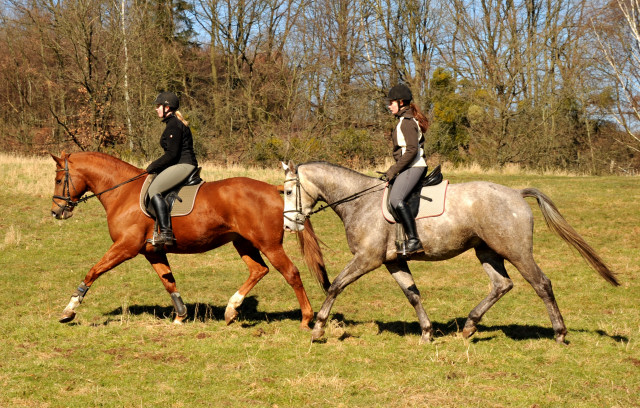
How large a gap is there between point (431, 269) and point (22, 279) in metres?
8.44

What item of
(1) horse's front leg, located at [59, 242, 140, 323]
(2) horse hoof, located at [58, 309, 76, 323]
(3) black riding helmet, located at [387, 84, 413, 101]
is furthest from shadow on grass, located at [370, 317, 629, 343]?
(2) horse hoof, located at [58, 309, 76, 323]

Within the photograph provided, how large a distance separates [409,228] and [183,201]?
10.9 feet

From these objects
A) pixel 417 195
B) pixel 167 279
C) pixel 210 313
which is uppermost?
pixel 417 195

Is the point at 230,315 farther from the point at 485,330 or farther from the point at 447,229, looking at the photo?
A: the point at 485,330

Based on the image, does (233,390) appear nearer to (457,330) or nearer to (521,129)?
(457,330)

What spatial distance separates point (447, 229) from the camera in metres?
7.41

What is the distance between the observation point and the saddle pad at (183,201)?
854 centimetres

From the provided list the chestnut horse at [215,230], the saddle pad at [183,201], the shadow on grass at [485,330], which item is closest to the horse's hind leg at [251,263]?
the chestnut horse at [215,230]

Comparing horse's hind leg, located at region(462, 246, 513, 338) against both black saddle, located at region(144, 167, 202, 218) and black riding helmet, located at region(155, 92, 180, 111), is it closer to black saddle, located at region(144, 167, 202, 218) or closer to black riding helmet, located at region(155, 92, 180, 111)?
black saddle, located at region(144, 167, 202, 218)

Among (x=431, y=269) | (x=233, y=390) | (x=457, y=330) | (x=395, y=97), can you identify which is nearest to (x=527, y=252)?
(x=457, y=330)

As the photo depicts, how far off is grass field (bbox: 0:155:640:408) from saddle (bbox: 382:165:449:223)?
163 centimetres

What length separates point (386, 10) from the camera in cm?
3369

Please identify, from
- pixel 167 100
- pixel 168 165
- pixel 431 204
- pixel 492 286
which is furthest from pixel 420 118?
pixel 168 165

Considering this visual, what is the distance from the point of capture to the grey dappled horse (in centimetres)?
729
